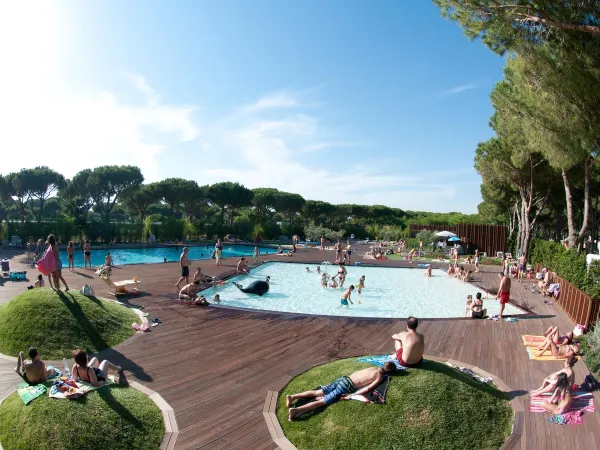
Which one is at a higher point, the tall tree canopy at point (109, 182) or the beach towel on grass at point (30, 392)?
the tall tree canopy at point (109, 182)

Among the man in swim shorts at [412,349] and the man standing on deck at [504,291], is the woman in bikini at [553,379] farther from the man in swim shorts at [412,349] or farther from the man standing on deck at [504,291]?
the man standing on deck at [504,291]

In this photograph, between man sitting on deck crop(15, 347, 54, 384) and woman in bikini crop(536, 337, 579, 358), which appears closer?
man sitting on deck crop(15, 347, 54, 384)

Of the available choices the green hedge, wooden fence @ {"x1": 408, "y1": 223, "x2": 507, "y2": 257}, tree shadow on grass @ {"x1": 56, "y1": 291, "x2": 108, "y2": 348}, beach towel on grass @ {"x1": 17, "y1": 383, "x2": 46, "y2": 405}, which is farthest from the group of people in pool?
wooden fence @ {"x1": 408, "y1": 223, "x2": 507, "y2": 257}

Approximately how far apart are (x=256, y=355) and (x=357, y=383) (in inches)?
112

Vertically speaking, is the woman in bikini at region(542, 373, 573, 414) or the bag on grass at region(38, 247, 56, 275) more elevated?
the bag on grass at region(38, 247, 56, 275)

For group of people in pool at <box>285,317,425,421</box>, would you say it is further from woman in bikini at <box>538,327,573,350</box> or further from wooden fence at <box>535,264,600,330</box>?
wooden fence at <box>535,264,600,330</box>

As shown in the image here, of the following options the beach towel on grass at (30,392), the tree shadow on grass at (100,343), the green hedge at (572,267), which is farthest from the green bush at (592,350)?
the beach towel on grass at (30,392)

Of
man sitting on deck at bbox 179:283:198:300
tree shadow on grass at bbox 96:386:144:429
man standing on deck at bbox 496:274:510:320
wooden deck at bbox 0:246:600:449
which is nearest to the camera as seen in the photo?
tree shadow on grass at bbox 96:386:144:429

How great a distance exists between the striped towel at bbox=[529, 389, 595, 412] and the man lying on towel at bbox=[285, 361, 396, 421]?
2348 millimetres

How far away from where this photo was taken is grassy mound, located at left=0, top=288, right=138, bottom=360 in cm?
728

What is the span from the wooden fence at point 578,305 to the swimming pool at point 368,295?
59.1 inches

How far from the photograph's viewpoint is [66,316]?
26.3ft

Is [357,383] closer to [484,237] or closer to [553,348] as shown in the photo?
[553,348]

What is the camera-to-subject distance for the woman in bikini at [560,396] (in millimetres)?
5566
